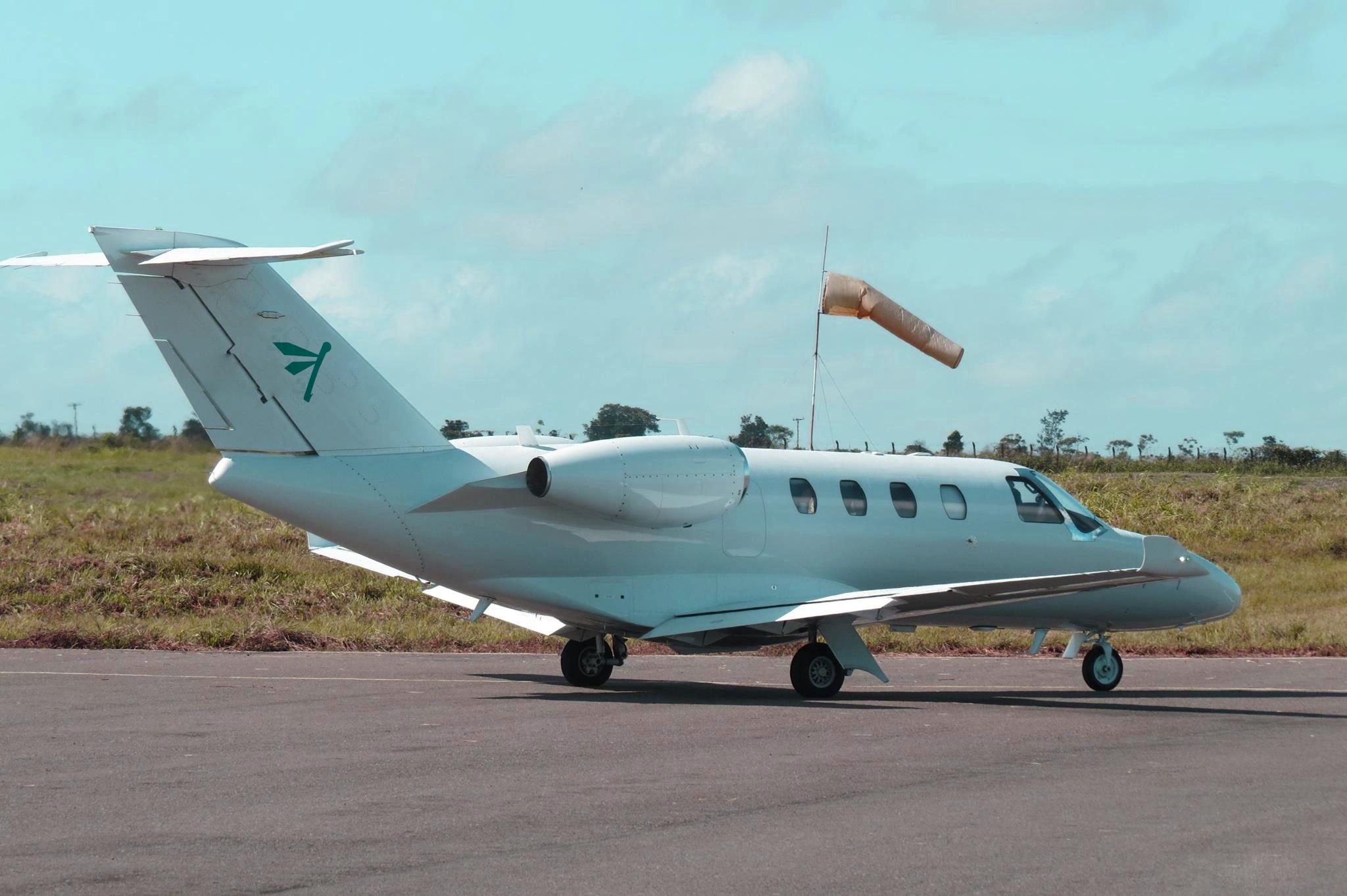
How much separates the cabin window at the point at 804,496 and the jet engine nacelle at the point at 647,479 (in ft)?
3.43

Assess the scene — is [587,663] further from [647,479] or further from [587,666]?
[647,479]

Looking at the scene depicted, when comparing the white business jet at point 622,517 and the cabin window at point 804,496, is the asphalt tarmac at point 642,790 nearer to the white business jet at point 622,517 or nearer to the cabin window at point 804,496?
the white business jet at point 622,517

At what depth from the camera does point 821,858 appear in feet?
27.9

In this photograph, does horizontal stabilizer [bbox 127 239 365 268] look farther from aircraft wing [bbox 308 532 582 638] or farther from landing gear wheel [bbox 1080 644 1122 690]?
landing gear wheel [bbox 1080 644 1122 690]

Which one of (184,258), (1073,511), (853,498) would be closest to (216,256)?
(184,258)

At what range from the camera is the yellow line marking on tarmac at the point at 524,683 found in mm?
18734

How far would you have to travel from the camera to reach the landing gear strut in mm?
20578

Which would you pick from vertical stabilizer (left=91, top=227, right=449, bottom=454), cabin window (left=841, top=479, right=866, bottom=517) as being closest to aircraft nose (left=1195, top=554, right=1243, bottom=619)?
cabin window (left=841, top=479, right=866, bottom=517)

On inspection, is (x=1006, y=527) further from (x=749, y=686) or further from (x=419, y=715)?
(x=419, y=715)

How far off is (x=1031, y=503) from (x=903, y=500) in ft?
Answer: 7.19

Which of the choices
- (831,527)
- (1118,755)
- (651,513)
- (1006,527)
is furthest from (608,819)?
(1006,527)

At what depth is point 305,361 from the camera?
55.6 feet

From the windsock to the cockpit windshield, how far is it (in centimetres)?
272

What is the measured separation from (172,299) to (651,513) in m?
5.73
